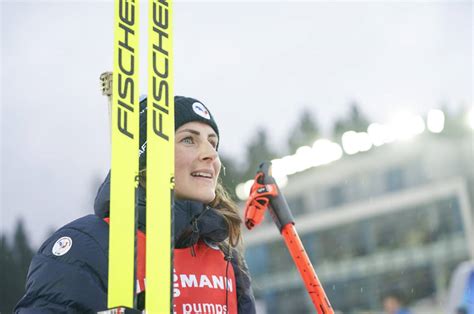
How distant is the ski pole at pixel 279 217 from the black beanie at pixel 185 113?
39 centimetres

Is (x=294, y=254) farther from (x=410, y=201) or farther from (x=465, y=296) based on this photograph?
(x=410, y=201)

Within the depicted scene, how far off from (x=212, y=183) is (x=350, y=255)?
1099 inches

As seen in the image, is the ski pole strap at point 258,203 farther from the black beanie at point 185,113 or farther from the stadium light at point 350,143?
the stadium light at point 350,143

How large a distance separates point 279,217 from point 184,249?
20.8 inches

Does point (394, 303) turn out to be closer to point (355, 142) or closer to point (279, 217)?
A: point (279, 217)

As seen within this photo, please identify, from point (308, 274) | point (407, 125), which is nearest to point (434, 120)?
point (407, 125)

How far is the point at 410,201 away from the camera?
29.2 metres

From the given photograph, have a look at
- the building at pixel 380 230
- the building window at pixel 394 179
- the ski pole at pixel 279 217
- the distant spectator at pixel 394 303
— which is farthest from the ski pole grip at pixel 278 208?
the building window at pixel 394 179

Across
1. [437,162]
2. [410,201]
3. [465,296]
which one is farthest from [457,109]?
[465,296]

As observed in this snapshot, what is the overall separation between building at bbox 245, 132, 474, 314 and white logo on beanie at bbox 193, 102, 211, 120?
960 inches

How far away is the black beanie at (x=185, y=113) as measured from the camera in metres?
2.51

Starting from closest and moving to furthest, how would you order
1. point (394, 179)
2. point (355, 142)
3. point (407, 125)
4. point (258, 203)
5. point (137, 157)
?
1. point (137, 157)
2. point (258, 203)
3. point (407, 125)
4. point (355, 142)
5. point (394, 179)

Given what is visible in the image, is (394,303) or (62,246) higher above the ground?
(394,303)

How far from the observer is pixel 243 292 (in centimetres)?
266
